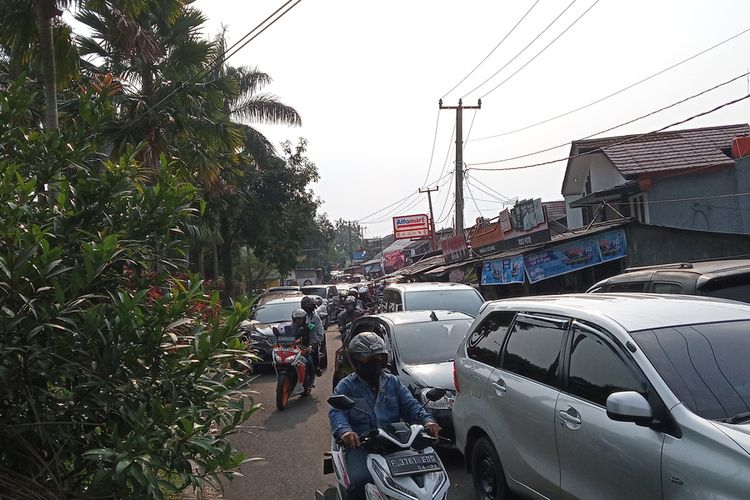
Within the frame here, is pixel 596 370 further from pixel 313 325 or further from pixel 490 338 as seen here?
pixel 313 325

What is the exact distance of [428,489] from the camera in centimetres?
353

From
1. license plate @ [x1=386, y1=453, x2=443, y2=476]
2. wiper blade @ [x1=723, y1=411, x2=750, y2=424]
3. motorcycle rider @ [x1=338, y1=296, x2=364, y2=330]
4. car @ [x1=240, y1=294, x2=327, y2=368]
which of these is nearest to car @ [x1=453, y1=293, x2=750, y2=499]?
wiper blade @ [x1=723, y1=411, x2=750, y2=424]

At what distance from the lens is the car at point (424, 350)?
6762 mm

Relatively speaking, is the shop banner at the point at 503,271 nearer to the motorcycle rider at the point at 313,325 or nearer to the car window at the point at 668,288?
the motorcycle rider at the point at 313,325

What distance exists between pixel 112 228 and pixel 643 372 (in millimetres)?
3599

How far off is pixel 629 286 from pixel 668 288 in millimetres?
754

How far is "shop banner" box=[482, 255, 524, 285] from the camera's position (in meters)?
16.0

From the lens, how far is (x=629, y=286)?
7.70 metres

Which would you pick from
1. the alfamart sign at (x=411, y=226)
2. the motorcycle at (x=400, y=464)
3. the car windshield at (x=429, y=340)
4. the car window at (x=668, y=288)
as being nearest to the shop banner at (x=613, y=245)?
the car windshield at (x=429, y=340)

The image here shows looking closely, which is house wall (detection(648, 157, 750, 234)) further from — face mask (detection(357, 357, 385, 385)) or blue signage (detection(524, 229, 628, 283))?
face mask (detection(357, 357, 385, 385))

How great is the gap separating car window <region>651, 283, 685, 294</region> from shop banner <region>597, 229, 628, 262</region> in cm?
710

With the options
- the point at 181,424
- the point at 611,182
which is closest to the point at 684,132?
the point at 611,182

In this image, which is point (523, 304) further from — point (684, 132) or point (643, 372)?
point (684, 132)

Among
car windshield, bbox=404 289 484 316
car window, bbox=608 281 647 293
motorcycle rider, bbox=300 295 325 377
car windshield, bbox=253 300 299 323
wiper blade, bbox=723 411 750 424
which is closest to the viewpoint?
wiper blade, bbox=723 411 750 424
